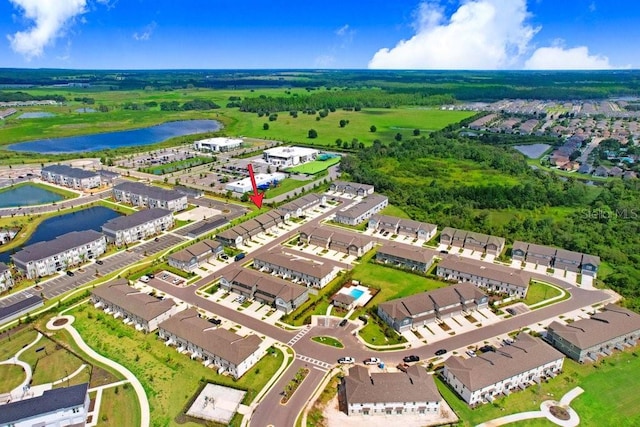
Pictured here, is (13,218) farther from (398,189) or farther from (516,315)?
(516,315)

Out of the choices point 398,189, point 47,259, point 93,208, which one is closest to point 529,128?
point 398,189

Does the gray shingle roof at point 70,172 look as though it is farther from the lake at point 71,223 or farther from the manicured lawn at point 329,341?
the manicured lawn at point 329,341

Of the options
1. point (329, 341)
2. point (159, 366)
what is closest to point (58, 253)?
point (159, 366)

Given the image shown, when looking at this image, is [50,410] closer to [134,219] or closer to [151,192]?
[134,219]

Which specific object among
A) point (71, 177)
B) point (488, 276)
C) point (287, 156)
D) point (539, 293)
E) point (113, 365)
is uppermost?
point (287, 156)

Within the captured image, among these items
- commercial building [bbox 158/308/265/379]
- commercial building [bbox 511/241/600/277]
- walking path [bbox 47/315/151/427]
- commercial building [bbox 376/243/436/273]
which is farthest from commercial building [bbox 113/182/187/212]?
commercial building [bbox 511/241/600/277]
